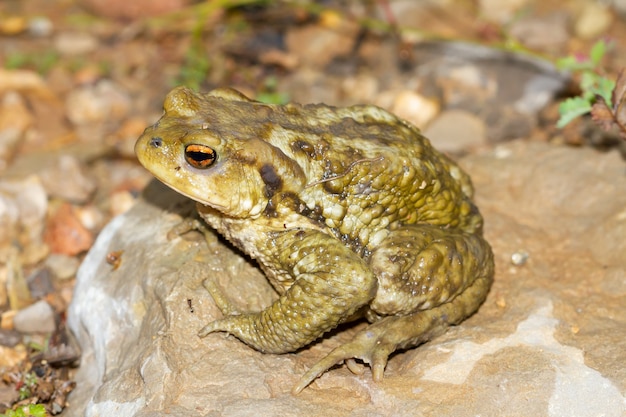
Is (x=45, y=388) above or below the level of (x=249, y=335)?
below

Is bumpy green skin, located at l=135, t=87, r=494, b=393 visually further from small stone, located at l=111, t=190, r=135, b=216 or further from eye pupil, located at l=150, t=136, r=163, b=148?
small stone, located at l=111, t=190, r=135, b=216

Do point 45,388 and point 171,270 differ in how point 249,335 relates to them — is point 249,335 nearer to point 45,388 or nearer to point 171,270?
point 171,270

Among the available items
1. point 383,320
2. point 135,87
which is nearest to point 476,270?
point 383,320

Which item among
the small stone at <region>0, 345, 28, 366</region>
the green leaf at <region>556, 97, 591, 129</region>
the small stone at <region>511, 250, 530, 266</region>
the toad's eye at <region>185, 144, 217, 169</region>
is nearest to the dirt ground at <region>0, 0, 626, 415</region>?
the small stone at <region>0, 345, 28, 366</region>

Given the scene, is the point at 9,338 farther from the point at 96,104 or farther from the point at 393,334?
the point at 96,104

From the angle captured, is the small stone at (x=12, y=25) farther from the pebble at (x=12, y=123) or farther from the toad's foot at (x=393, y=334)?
the toad's foot at (x=393, y=334)
